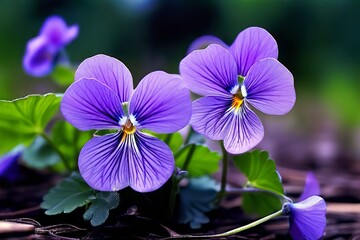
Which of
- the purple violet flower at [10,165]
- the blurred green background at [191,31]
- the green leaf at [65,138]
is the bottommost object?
the purple violet flower at [10,165]

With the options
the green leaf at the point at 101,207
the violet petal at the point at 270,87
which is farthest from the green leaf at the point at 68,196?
the violet petal at the point at 270,87

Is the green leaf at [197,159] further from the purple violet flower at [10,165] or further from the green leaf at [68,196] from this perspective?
the purple violet flower at [10,165]

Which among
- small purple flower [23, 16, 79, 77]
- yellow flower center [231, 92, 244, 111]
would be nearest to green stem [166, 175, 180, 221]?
yellow flower center [231, 92, 244, 111]

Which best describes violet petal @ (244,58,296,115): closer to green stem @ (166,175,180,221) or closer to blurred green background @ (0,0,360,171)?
green stem @ (166,175,180,221)

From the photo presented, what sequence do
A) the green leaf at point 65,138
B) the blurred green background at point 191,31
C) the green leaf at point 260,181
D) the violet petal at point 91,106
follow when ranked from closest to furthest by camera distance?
1. the violet petal at point 91,106
2. the green leaf at point 260,181
3. the green leaf at point 65,138
4. the blurred green background at point 191,31

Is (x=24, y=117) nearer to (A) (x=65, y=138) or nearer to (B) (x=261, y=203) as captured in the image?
(A) (x=65, y=138)

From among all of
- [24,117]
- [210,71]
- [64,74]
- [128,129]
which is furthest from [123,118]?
[64,74]

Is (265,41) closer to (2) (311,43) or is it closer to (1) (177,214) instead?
(1) (177,214)
